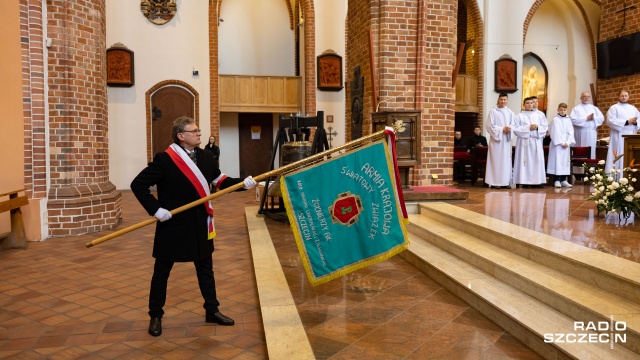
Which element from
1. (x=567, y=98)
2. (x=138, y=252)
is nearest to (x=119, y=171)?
→ (x=138, y=252)

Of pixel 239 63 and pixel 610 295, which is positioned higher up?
pixel 239 63

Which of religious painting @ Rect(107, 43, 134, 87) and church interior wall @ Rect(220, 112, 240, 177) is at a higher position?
religious painting @ Rect(107, 43, 134, 87)

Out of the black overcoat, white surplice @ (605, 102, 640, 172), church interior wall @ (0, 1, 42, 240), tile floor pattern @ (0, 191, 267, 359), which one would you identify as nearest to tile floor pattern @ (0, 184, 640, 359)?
tile floor pattern @ (0, 191, 267, 359)

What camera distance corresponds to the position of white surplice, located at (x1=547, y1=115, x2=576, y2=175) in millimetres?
9891

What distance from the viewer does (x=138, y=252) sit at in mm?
6336

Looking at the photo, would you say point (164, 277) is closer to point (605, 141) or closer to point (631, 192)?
point (631, 192)

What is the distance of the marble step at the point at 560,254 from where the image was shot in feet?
11.5

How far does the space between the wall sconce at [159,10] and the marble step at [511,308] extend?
41.2 feet

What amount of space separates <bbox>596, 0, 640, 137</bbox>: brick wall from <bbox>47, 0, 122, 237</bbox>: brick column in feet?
42.5

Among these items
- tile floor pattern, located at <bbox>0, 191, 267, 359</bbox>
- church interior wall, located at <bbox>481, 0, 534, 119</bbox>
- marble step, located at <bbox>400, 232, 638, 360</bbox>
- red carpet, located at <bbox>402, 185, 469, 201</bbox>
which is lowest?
tile floor pattern, located at <bbox>0, 191, 267, 359</bbox>

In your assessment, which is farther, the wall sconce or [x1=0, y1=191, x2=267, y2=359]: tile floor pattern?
the wall sconce

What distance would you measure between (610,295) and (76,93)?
7337 mm

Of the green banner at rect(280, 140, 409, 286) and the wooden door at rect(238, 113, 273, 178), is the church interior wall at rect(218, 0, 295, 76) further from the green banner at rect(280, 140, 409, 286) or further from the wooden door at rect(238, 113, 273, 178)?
the green banner at rect(280, 140, 409, 286)

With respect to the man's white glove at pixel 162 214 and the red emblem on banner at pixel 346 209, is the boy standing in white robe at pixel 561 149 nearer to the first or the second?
the red emblem on banner at pixel 346 209
